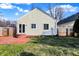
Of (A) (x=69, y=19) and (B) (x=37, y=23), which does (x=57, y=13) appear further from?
(B) (x=37, y=23)

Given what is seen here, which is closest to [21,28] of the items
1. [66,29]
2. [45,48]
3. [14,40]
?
[14,40]

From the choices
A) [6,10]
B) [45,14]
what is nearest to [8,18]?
[6,10]

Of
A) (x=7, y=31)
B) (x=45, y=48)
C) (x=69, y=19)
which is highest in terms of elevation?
(x=69, y=19)

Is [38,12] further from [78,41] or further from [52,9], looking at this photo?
[78,41]

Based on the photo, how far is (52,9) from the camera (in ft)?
18.9

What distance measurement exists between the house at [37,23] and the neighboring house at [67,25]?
0.24 feet

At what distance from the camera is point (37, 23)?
5.79 m

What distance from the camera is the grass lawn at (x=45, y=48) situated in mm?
5715

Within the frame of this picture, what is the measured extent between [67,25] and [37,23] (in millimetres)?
362

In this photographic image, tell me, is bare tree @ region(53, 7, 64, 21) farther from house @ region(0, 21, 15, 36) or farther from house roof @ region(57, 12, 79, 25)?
house @ region(0, 21, 15, 36)

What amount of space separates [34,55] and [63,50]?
1.15ft

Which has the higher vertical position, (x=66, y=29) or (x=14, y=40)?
(x=66, y=29)

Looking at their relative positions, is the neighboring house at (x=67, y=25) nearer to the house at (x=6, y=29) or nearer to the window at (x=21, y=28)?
the window at (x=21, y=28)

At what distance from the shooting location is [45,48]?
5734mm
